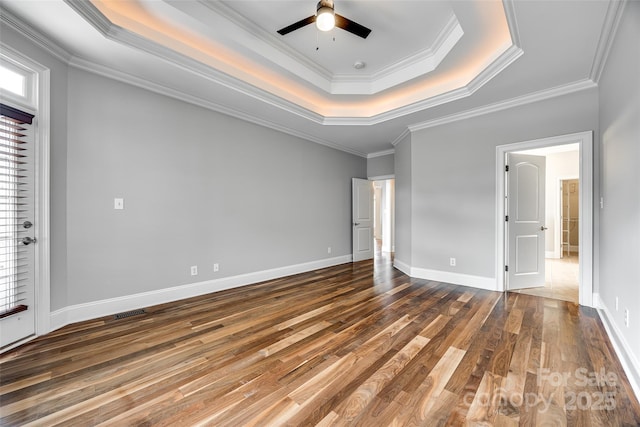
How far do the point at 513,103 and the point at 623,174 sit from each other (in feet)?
6.58

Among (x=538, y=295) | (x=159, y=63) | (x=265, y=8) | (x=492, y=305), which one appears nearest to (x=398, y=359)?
(x=492, y=305)

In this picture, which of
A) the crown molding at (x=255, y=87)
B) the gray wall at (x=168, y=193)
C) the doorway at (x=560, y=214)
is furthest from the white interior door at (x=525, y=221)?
the gray wall at (x=168, y=193)

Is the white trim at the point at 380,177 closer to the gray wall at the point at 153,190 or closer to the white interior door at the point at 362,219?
the white interior door at the point at 362,219

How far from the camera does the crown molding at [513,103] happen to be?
318cm

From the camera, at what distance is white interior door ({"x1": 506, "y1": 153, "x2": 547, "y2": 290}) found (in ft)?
12.7

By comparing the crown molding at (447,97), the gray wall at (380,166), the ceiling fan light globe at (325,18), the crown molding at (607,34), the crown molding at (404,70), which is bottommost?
the gray wall at (380,166)

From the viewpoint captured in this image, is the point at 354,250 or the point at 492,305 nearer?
the point at 492,305

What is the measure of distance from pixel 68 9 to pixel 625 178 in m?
4.54

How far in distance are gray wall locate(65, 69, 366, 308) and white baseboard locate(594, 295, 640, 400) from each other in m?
4.09

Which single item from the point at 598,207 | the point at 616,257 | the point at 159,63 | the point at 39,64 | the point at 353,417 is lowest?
the point at 353,417

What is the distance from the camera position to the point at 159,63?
275 centimetres

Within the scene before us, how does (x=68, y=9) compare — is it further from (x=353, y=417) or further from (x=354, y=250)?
(x=354, y=250)

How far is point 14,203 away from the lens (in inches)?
89.1

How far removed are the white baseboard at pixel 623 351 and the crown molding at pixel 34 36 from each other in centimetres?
523
